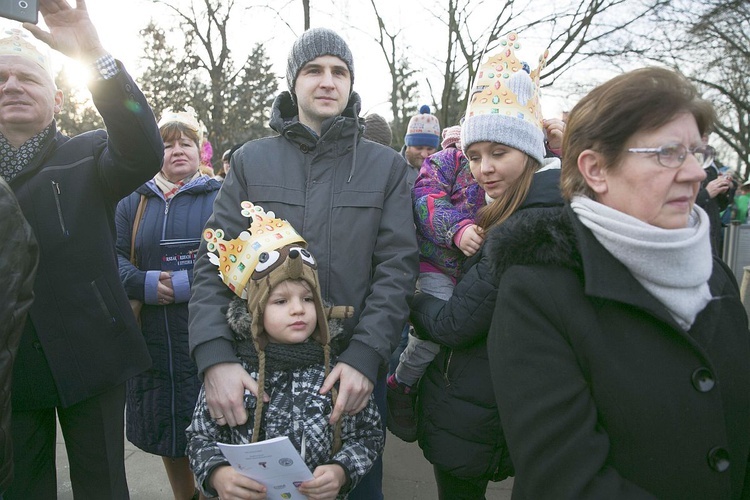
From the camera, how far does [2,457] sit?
1.47 meters

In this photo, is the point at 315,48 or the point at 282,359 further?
the point at 315,48

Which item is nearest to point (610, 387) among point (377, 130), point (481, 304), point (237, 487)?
point (481, 304)

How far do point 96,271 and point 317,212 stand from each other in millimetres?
923

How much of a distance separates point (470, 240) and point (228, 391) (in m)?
1.04

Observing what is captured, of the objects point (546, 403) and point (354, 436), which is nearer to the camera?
point (546, 403)

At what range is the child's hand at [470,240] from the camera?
197 cm

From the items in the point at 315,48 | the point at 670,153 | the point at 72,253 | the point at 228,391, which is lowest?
the point at 228,391

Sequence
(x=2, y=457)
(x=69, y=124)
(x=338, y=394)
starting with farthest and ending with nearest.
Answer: (x=69, y=124), (x=338, y=394), (x=2, y=457)

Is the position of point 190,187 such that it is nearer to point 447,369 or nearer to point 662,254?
point 447,369

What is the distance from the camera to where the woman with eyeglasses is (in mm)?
1247

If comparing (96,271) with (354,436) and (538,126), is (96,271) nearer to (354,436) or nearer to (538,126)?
(354,436)

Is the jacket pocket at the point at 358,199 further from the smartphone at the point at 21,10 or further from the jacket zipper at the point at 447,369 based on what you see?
the smartphone at the point at 21,10

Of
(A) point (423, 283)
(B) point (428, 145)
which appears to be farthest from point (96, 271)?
(B) point (428, 145)

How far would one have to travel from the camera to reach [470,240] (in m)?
1.98
